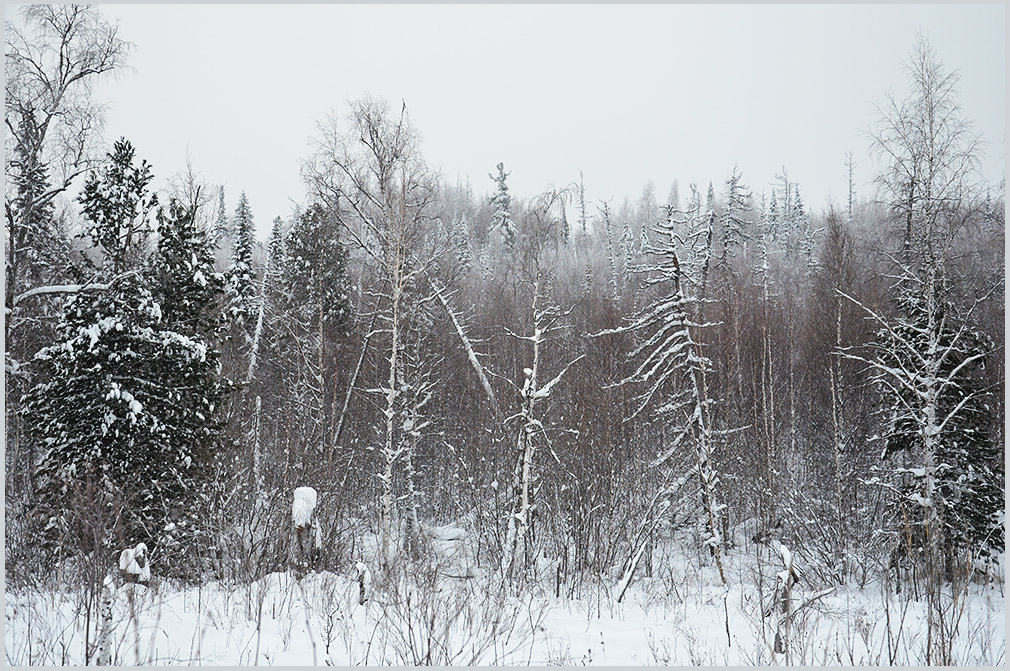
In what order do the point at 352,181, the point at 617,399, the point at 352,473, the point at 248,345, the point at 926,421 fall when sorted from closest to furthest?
the point at 926,421, the point at 352,181, the point at 617,399, the point at 352,473, the point at 248,345

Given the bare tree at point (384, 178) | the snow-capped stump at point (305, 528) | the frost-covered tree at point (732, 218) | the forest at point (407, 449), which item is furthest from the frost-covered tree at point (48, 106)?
the frost-covered tree at point (732, 218)

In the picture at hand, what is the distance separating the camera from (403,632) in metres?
5.49

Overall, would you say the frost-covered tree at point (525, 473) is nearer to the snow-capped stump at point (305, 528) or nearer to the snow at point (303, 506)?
the snow-capped stump at point (305, 528)

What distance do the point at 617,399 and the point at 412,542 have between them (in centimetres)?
632

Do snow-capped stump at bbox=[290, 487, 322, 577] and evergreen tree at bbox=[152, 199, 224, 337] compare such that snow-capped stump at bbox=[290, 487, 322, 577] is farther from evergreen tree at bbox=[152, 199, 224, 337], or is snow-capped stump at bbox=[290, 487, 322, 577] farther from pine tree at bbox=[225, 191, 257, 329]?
pine tree at bbox=[225, 191, 257, 329]

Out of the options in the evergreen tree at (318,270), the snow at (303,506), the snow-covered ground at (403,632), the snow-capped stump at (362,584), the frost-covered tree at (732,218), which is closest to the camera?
the snow-covered ground at (403,632)

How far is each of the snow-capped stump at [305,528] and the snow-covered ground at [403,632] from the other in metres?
0.35

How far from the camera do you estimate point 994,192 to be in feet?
35.6

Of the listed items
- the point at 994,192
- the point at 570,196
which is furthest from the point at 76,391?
the point at 994,192

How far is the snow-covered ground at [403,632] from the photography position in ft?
16.7

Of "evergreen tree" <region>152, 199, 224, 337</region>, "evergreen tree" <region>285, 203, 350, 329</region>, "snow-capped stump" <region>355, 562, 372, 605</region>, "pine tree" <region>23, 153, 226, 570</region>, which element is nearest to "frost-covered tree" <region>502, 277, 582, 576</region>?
"snow-capped stump" <region>355, 562, 372, 605</region>

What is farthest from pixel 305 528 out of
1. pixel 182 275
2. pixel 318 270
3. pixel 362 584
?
pixel 318 270

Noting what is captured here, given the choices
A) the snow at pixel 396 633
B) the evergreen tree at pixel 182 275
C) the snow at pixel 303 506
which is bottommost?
the snow at pixel 396 633

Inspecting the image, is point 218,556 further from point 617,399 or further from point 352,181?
point 617,399
